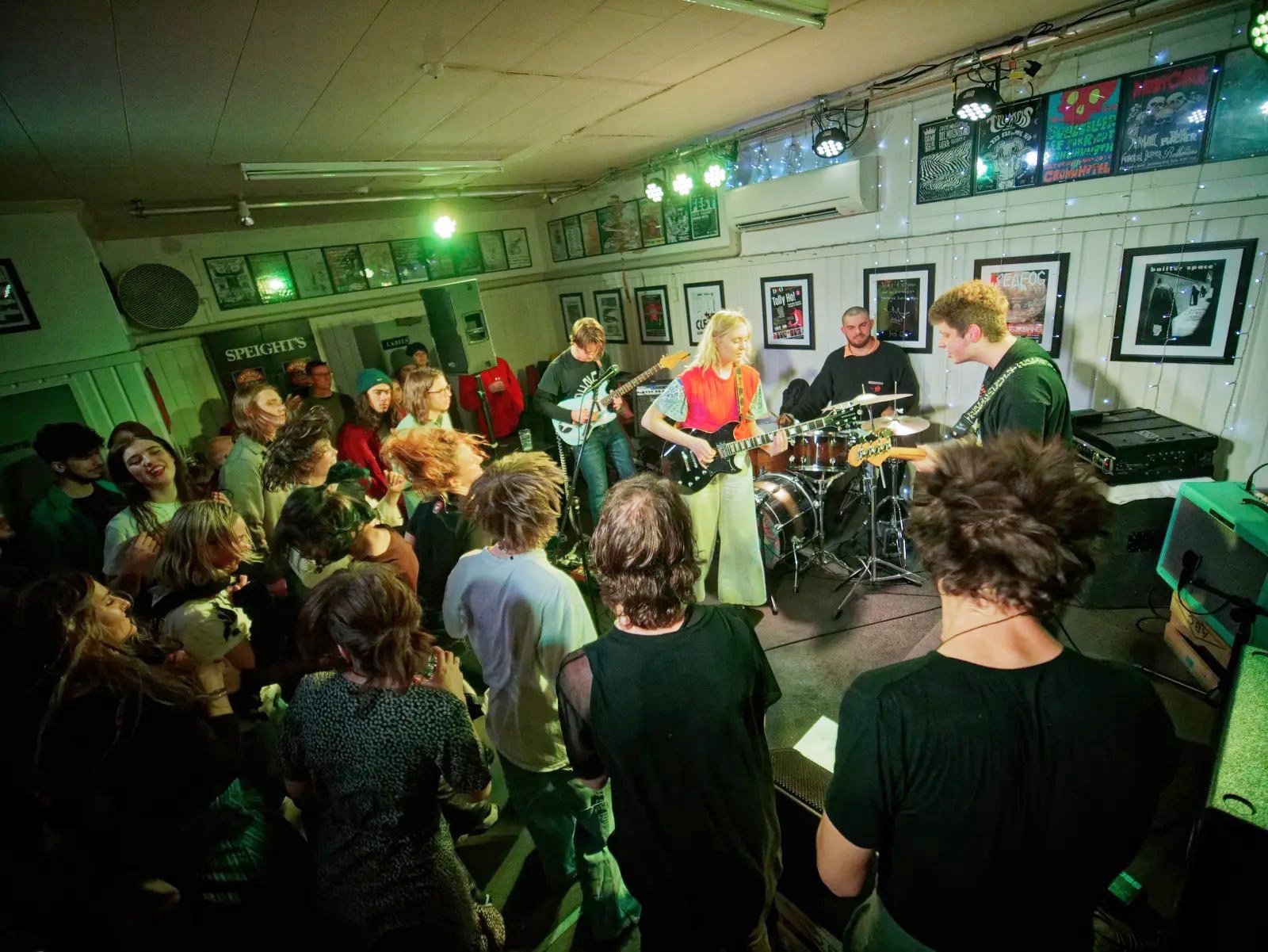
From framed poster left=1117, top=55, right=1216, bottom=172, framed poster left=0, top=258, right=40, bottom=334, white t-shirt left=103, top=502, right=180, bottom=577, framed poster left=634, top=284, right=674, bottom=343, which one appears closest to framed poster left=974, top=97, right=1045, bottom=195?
framed poster left=1117, top=55, right=1216, bottom=172

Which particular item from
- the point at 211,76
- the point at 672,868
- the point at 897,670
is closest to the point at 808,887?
the point at 672,868

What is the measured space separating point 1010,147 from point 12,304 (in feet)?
25.1

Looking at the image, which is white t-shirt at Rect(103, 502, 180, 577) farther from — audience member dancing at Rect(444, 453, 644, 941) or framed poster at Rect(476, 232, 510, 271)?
framed poster at Rect(476, 232, 510, 271)

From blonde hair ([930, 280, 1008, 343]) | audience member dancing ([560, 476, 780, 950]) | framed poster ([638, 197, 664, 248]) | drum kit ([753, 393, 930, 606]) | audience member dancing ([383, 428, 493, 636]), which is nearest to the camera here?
audience member dancing ([560, 476, 780, 950])

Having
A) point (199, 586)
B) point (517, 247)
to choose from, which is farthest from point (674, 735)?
point (517, 247)

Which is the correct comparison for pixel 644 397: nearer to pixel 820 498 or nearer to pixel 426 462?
pixel 820 498

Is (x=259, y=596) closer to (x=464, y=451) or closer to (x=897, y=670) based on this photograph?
(x=464, y=451)

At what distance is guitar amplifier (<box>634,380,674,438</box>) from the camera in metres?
6.48

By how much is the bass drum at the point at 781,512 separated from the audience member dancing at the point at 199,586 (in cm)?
327

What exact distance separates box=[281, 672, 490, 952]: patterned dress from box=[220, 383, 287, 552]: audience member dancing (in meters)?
2.05

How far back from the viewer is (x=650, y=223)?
672cm

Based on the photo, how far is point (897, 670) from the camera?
3.46 ft

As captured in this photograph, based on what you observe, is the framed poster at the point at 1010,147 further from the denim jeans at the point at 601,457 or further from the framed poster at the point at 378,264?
the framed poster at the point at 378,264

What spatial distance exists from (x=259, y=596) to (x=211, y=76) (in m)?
2.46
